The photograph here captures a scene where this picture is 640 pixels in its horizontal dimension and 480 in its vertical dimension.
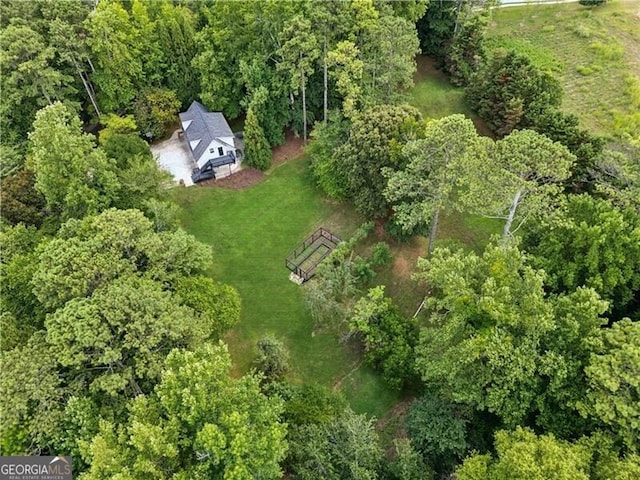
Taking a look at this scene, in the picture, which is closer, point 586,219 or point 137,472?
point 137,472

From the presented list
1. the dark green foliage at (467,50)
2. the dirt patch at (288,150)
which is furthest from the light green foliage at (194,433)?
the dark green foliage at (467,50)

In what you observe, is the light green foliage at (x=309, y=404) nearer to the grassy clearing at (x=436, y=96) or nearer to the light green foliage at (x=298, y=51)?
the light green foliage at (x=298, y=51)

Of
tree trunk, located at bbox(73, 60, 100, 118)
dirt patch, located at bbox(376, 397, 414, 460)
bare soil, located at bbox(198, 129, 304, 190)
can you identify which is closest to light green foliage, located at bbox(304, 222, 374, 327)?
dirt patch, located at bbox(376, 397, 414, 460)

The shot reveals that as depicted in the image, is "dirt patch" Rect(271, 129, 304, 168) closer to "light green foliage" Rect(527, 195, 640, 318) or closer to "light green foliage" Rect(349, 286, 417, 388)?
"light green foliage" Rect(349, 286, 417, 388)

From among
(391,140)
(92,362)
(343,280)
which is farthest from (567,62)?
(92,362)

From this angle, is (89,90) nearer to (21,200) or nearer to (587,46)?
(21,200)

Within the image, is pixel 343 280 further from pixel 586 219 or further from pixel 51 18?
pixel 51 18

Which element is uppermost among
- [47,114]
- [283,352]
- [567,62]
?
[47,114]
